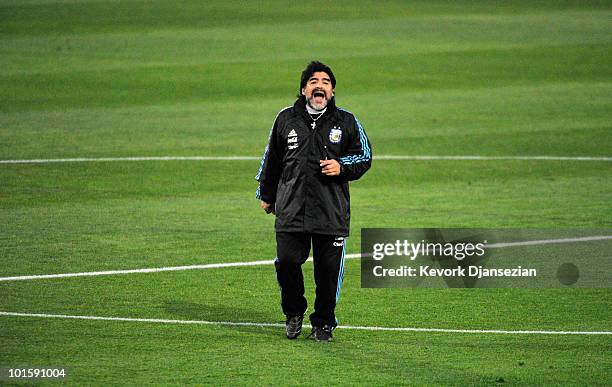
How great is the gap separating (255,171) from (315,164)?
8.25m

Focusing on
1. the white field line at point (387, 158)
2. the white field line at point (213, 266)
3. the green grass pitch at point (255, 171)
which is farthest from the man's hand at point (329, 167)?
the white field line at point (387, 158)

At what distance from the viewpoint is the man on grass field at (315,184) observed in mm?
9180

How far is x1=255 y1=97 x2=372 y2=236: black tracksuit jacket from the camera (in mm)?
9188

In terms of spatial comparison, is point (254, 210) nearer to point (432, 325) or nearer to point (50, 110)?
point (432, 325)

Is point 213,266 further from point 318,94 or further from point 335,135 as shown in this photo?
point 318,94

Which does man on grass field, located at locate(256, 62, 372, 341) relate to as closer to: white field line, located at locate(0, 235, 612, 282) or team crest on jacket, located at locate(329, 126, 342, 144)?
team crest on jacket, located at locate(329, 126, 342, 144)

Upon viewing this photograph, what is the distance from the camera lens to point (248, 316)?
10109 millimetres

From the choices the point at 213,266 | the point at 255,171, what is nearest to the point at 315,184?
the point at 213,266

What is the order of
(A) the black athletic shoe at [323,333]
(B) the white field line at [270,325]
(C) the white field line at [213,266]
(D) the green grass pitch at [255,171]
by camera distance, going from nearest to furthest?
(D) the green grass pitch at [255,171]
(A) the black athletic shoe at [323,333]
(B) the white field line at [270,325]
(C) the white field line at [213,266]

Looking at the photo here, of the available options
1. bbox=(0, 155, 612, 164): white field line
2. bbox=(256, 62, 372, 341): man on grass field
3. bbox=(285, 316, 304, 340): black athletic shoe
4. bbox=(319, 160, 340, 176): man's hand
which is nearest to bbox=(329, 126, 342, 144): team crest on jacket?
bbox=(256, 62, 372, 341): man on grass field

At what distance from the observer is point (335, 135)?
923 cm

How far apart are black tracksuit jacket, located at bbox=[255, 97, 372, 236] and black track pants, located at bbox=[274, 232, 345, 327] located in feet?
0.34

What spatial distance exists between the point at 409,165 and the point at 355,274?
615 centimetres

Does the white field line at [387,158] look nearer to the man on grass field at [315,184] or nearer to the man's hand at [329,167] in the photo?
the man on grass field at [315,184]
